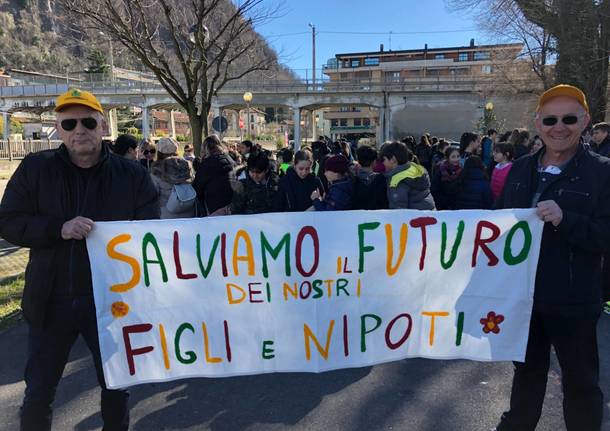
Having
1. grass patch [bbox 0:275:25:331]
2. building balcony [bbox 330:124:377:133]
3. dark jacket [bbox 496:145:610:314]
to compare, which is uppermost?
building balcony [bbox 330:124:377:133]

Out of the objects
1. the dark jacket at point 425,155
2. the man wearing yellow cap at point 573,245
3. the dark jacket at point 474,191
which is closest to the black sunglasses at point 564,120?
the man wearing yellow cap at point 573,245

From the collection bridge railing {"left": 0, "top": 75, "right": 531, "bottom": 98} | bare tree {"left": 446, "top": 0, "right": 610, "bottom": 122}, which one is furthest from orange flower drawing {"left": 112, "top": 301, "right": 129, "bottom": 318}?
bridge railing {"left": 0, "top": 75, "right": 531, "bottom": 98}

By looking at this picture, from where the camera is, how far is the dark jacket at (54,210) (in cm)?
225

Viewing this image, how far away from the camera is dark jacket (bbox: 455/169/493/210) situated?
5.59 meters

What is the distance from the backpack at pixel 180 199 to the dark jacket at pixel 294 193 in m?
0.89

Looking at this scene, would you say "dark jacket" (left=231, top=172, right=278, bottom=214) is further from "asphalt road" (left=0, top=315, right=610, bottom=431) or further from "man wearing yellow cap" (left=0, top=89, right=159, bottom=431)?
"man wearing yellow cap" (left=0, top=89, right=159, bottom=431)

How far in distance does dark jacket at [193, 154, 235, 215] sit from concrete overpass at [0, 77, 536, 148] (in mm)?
43917

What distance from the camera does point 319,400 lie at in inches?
129

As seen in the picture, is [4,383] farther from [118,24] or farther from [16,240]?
[118,24]

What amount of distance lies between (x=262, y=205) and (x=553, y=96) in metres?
3.08

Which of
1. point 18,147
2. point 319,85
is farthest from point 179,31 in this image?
point 319,85

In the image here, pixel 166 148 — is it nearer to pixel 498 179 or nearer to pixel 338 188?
pixel 338 188

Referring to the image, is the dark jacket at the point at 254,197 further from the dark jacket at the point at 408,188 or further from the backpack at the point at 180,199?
the dark jacket at the point at 408,188

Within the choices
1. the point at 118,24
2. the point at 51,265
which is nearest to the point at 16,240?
the point at 51,265
